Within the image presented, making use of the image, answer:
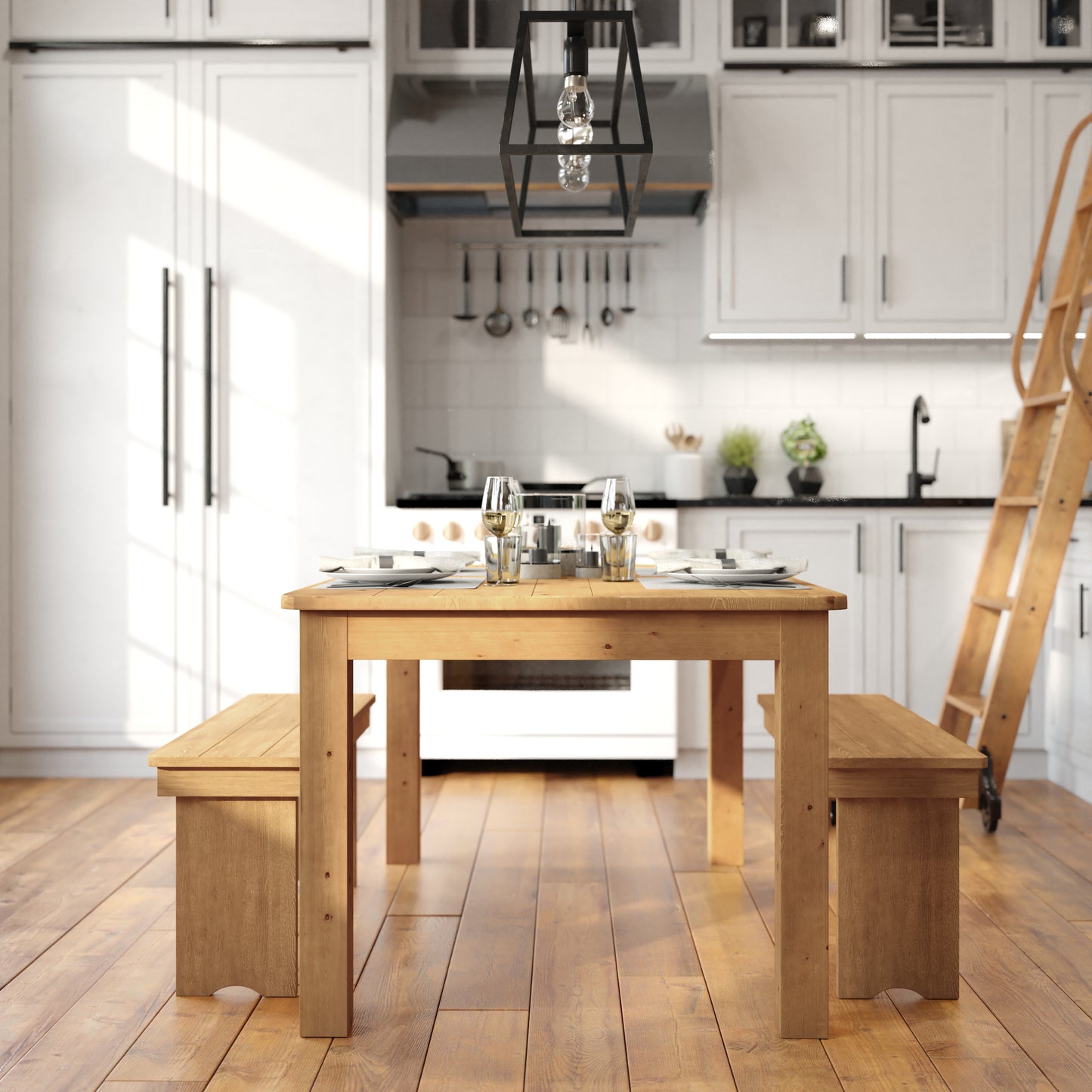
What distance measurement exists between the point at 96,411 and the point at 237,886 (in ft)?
7.11

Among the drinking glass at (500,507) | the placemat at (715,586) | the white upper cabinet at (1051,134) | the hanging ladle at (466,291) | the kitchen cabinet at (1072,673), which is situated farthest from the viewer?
the hanging ladle at (466,291)

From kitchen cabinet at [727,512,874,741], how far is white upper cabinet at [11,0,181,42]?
2.51 m

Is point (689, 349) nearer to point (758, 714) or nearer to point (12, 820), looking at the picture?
point (758, 714)

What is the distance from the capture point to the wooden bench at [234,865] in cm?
185

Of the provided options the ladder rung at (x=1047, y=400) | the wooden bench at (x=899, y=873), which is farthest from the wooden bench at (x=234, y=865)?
the ladder rung at (x=1047, y=400)

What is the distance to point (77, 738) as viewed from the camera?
3.51m

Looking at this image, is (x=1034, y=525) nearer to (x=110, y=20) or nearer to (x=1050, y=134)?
(x=1050, y=134)

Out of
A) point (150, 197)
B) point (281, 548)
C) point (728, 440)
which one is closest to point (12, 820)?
point (281, 548)

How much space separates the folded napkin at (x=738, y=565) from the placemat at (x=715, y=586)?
2 cm

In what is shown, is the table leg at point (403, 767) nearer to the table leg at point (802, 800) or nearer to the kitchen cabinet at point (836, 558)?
the table leg at point (802, 800)

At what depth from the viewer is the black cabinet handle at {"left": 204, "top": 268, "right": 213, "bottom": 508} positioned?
3.46 m

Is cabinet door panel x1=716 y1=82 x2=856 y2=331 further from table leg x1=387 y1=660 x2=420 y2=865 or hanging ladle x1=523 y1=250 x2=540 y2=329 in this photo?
table leg x1=387 y1=660 x2=420 y2=865

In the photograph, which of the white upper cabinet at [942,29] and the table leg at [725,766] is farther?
the white upper cabinet at [942,29]

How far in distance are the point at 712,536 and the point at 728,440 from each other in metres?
0.63
